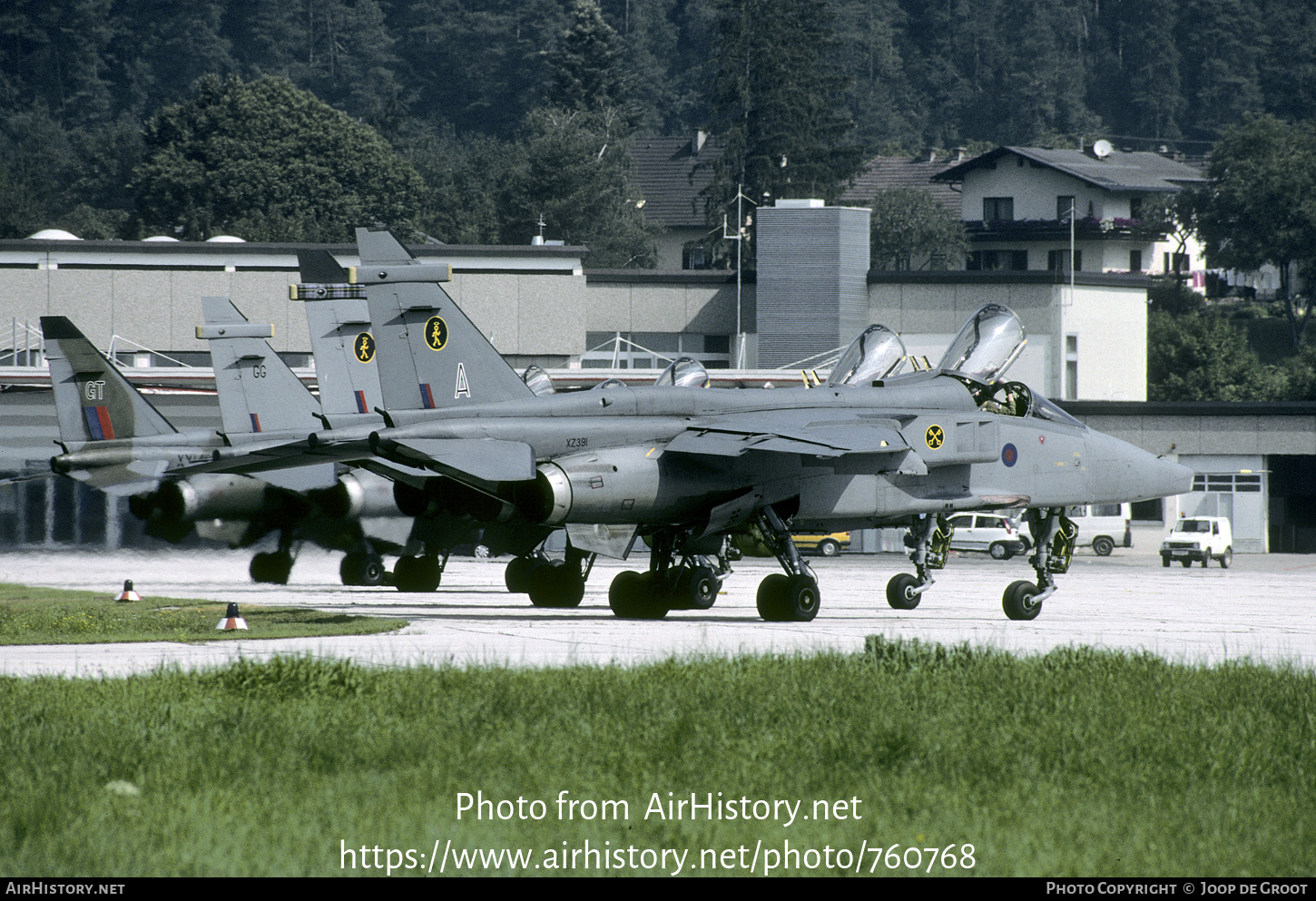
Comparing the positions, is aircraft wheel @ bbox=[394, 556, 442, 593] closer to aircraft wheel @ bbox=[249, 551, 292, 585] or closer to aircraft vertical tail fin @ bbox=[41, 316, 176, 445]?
aircraft wheel @ bbox=[249, 551, 292, 585]

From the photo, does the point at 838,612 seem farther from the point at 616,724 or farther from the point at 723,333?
the point at 723,333

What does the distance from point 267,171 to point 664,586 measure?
8403 cm

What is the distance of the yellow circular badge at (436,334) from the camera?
765 inches

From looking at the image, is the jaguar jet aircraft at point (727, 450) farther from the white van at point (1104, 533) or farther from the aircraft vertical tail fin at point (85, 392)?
the white van at point (1104, 533)

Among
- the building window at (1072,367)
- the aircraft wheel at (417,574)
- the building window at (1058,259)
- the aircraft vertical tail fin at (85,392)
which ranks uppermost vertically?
the building window at (1058,259)

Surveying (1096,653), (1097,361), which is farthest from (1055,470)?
(1097,361)

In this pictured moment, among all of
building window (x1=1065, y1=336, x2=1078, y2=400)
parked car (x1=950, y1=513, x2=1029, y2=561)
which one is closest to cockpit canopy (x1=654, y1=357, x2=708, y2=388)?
parked car (x1=950, y1=513, x2=1029, y2=561)

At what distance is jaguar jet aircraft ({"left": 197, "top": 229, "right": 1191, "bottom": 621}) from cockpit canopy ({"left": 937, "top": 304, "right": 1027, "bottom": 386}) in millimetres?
28

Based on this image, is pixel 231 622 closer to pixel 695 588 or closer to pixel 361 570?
pixel 695 588

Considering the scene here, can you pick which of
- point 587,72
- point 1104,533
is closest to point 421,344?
point 1104,533

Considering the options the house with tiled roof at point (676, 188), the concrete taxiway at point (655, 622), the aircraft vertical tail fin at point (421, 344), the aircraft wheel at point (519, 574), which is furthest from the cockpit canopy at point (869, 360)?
the house with tiled roof at point (676, 188)

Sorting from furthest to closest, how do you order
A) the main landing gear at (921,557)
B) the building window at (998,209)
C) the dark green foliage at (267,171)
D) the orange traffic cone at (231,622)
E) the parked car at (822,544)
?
1. the building window at (998,209)
2. the dark green foliage at (267,171)
3. the parked car at (822,544)
4. the main landing gear at (921,557)
5. the orange traffic cone at (231,622)

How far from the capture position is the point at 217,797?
26.5 feet

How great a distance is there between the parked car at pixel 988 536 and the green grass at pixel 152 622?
32528 millimetres
